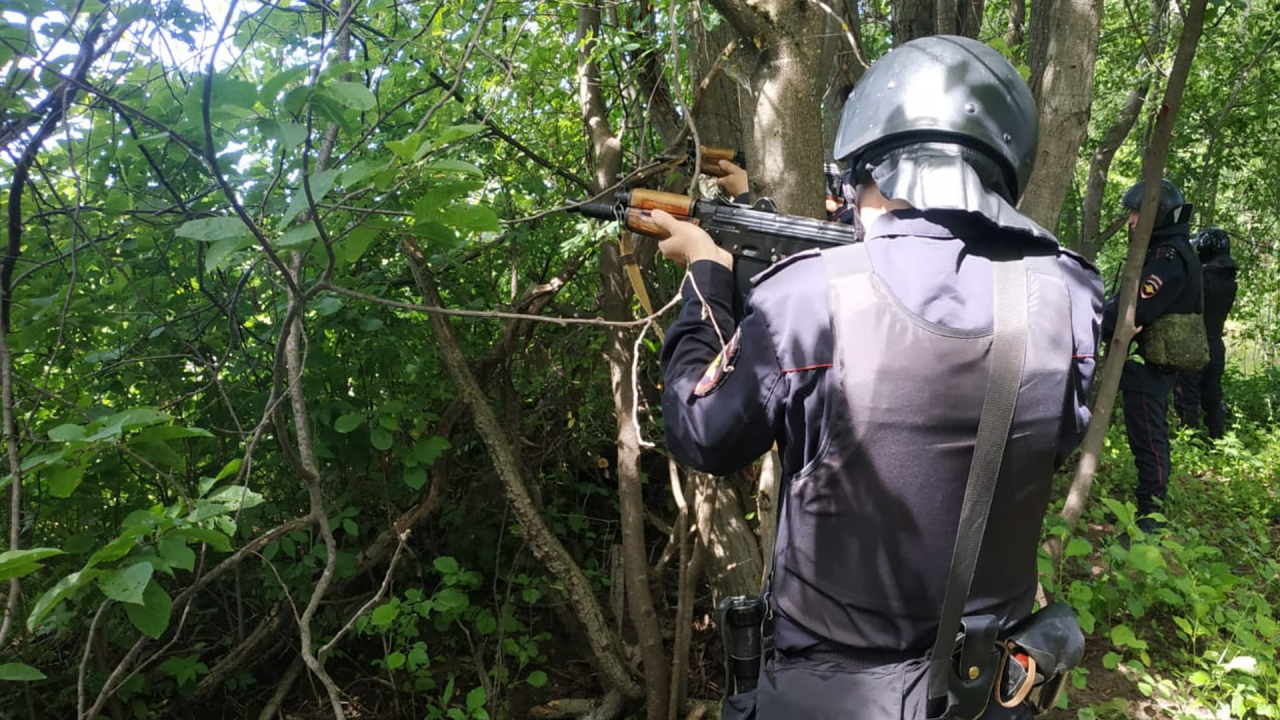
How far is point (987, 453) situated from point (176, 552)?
4.70 ft

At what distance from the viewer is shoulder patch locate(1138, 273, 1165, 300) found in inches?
170

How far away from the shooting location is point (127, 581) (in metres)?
1.31

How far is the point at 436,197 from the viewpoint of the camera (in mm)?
1317

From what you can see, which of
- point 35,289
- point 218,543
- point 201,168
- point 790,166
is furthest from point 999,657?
point 35,289

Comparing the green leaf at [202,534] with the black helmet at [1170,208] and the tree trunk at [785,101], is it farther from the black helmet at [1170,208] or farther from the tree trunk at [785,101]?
the black helmet at [1170,208]

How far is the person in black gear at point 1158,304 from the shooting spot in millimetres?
4254

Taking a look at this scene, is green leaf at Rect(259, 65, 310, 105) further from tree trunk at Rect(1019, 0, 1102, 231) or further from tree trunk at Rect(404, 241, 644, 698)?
tree trunk at Rect(1019, 0, 1102, 231)

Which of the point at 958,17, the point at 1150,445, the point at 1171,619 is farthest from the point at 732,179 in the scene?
the point at 1150,445

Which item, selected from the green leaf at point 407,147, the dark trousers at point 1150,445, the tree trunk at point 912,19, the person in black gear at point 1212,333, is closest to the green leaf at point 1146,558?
the dark trousers at point 1150,445

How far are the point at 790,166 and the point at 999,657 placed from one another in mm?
1098

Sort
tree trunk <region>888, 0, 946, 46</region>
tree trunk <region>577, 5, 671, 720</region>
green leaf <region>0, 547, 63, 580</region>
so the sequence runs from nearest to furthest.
→ 1. green leaf <region>0, 547, 63, 580</region>
2. tree trunk <region>577, 5, 671, 720</region>
3. tree trunk <region>888, 0, 946, 46</region>

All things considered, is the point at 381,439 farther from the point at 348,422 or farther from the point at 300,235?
the point at 300,235

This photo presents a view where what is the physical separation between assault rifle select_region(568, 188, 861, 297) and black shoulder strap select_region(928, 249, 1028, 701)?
454 millimetres

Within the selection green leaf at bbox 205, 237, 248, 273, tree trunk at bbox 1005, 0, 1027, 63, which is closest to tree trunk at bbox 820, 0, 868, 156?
tree trunk at bbox 1005, 0, 1027, 63
